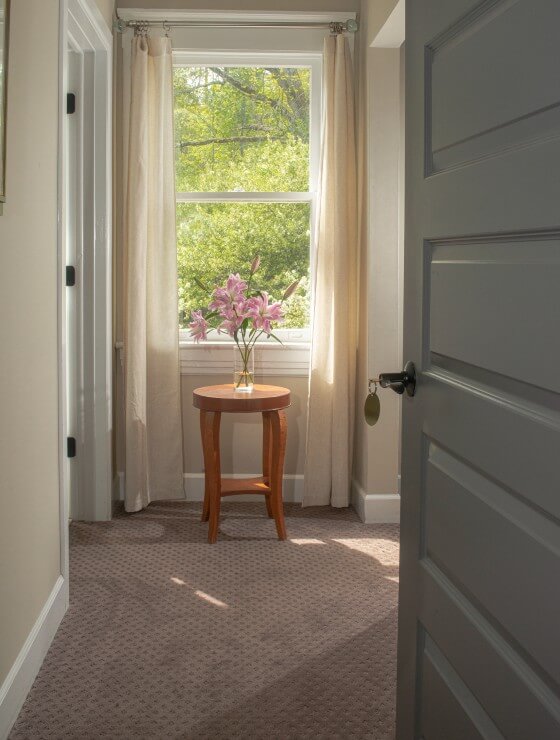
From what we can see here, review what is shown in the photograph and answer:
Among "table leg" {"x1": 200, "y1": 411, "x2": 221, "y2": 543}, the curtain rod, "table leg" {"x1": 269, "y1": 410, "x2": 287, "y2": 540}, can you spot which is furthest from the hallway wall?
"table leg" {"x1": 200, "y1": 411, "x2": 221, "y2": 543}

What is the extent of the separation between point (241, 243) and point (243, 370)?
80 centimetres

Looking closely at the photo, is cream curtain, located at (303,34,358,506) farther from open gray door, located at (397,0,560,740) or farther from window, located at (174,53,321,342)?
open gray door, located at (397,0,560,740)

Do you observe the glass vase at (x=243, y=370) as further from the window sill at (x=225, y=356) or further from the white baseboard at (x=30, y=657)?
the white baseboard at (x=30, y=657)

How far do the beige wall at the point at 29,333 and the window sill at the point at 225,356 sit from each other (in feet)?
5.25

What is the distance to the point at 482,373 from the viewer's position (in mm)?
1262

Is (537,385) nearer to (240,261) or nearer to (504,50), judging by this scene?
(504,50)


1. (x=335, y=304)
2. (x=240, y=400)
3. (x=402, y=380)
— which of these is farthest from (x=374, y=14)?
(x=402, y=380)

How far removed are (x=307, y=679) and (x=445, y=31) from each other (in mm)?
1848

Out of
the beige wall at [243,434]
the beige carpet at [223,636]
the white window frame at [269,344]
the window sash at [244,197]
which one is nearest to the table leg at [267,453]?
the beige carpet at [223,636]

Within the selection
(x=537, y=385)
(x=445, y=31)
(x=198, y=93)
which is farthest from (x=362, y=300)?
(x=537, y=385)

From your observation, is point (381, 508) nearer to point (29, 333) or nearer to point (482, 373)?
point (29, 333)

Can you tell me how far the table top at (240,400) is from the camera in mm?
3658

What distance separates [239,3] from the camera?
4.14 metres

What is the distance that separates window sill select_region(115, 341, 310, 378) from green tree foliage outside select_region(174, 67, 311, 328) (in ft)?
0.86
